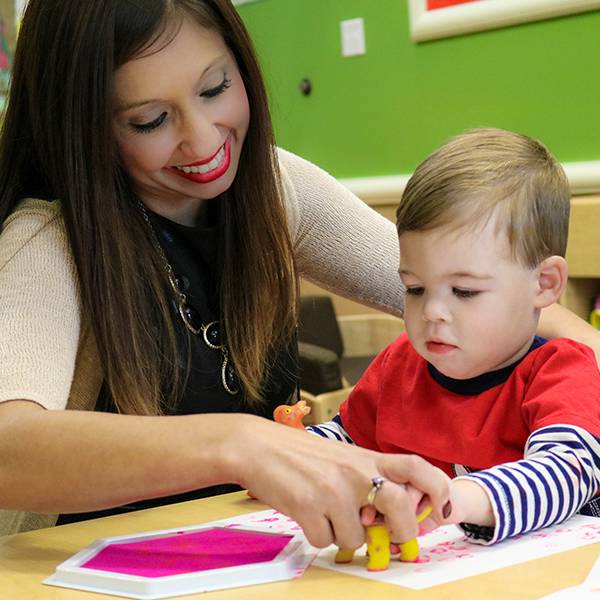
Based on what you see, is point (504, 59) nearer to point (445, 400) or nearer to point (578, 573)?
point (445, 400)

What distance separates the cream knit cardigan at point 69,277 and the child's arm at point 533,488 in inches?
17.9

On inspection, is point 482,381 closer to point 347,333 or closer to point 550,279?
point 550,279

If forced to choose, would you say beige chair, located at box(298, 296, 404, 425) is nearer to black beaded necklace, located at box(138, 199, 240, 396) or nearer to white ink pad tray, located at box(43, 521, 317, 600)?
black beaded necklace, located at box(138, 199, 240, 396)

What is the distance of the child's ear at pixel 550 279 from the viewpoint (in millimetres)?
875

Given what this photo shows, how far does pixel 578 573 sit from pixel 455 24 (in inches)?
79.8

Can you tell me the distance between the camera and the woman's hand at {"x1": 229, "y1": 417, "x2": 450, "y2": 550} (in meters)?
0.65

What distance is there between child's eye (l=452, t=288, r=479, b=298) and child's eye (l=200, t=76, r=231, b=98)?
1.46 ft

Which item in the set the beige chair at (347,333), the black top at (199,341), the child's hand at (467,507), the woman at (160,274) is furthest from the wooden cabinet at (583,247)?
the child's hand at (467,507)

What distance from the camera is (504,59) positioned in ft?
7.59

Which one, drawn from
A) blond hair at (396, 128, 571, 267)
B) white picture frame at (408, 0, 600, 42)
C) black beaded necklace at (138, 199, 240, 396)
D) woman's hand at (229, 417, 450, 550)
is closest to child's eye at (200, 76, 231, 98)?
black beaded necklace at (138, 199, 240, 396)

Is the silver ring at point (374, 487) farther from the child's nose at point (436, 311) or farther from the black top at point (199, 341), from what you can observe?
the black top at point (199, 341)

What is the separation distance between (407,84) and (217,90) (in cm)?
166

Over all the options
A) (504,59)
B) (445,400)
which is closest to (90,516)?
(445,400)

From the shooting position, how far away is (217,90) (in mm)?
1088
